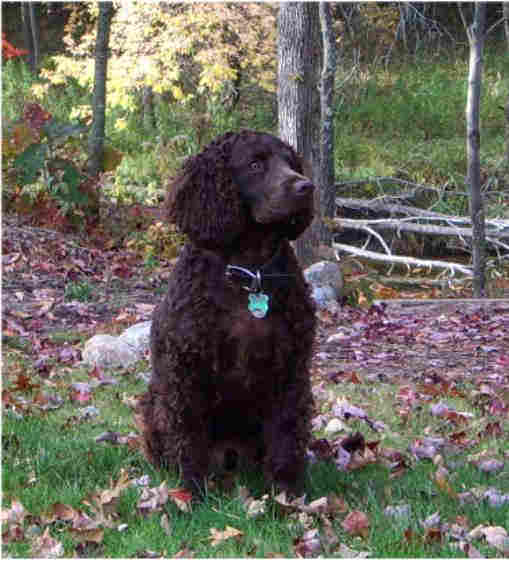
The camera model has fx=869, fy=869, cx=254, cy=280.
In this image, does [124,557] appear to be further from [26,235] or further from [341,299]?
[26,235]

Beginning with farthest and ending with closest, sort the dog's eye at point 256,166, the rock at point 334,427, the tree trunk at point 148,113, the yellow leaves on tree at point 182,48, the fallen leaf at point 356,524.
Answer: the tree trunk at point 148,113, the yellow leaves on tree at point 182,48, the rock at point 334,427, the dog's eye at point 256,166, the fallen leaf at point 356,524

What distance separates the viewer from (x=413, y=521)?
332cm

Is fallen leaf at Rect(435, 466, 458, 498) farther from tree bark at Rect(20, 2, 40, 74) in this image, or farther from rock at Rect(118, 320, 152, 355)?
tree bark at Rect(20, 2, 40, 74)

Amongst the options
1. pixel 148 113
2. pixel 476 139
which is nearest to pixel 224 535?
pixel 476 139

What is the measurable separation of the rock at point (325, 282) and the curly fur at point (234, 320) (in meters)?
4.74

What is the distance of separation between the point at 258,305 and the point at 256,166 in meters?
0.59

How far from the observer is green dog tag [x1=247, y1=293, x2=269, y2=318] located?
359cm

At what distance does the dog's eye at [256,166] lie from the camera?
12.0 feet

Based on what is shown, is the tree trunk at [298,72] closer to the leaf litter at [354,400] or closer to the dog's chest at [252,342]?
the leaf litter at [354,400]

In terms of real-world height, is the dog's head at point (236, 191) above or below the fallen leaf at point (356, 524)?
above

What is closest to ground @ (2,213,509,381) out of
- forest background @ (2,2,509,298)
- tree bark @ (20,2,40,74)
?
forest background @ (2,2,509,298)

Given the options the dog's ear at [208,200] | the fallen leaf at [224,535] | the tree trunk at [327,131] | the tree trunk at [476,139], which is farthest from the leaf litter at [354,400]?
the tree trunk at [327,131]

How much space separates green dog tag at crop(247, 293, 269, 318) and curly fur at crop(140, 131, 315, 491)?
0.03m

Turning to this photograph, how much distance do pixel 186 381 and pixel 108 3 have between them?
10613 millimetres
